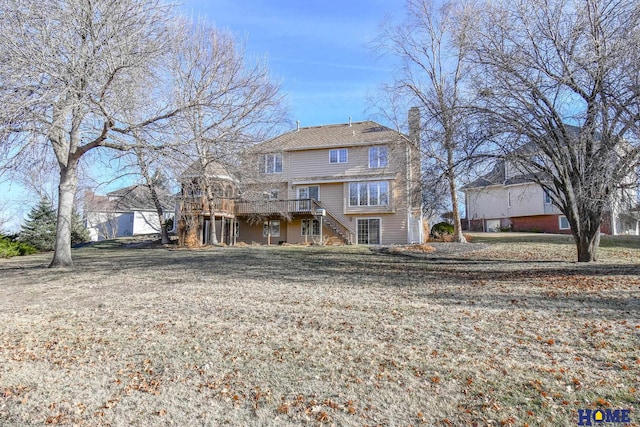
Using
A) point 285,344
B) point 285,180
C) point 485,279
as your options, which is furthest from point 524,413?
point 285,180

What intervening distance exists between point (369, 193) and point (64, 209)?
16.3 m

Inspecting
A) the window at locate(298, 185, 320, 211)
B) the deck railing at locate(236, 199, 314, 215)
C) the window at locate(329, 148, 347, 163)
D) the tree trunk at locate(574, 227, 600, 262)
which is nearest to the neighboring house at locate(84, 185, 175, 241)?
the deck railing at locate(236, 199, 314, 215)

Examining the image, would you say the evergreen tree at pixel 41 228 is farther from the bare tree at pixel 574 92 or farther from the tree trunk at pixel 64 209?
the bare tree at pixel 574 92

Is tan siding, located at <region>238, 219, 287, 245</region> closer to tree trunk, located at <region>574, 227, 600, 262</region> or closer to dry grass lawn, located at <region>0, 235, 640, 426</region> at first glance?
dry grass lawn, located at <region>0, 235, 640, 426</region>

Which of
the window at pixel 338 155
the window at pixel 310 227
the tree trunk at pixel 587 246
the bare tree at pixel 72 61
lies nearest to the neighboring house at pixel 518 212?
the window at pixel 338 155

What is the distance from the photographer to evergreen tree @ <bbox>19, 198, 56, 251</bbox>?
75.5 ft

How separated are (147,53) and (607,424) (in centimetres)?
1078

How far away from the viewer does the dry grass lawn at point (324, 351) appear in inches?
144

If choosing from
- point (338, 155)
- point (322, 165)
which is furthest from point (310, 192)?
point (338, 155)

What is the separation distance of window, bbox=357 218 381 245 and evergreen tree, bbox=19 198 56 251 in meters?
18.4

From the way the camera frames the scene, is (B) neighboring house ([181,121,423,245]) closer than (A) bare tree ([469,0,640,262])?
No

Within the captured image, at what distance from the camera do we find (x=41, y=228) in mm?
23141

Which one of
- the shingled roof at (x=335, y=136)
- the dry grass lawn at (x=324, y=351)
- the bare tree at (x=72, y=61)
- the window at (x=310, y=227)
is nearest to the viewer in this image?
the dry grass lawn at (x=324, y=351)

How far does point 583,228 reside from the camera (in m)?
11.2
